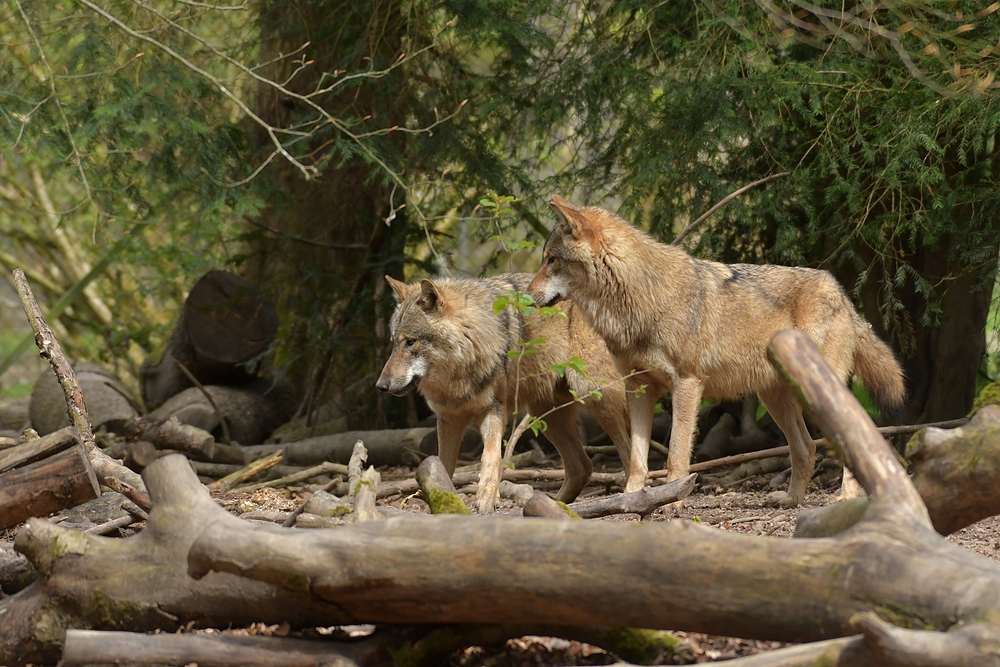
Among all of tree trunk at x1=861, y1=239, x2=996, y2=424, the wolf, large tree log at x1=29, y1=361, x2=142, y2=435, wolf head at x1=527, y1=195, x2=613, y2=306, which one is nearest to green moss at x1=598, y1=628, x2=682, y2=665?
the wolf

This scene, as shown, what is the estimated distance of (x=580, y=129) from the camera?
26.9 ft

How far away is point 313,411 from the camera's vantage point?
10453 mm

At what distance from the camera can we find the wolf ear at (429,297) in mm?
6473

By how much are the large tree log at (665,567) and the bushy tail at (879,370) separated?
149 inches

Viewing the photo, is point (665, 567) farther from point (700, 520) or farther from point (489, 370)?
point (489, 370)

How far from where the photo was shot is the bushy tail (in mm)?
6629

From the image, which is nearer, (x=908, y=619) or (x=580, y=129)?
(x=908, y=619)

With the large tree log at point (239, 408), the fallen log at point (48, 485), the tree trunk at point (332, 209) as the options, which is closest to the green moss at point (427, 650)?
the fallen log at point (48, 485)

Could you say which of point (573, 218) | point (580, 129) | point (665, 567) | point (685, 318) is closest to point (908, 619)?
point (665, 567)

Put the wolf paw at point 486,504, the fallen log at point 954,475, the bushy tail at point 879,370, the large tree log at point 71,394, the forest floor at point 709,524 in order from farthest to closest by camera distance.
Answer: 1. the bushy tail at point 879,370
2. the wolf paw at point 486,504
3. the large tree log at point 71,394
4. the fallen log at point 954,475
5. the forest floor at point 709,524

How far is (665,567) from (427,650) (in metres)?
0.86

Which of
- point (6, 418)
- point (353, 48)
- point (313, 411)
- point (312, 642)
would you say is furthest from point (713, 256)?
point (6, 418)

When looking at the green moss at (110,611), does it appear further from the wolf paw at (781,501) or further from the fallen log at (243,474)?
the wolf paw at (781,501)

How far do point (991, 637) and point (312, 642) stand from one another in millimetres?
2005
